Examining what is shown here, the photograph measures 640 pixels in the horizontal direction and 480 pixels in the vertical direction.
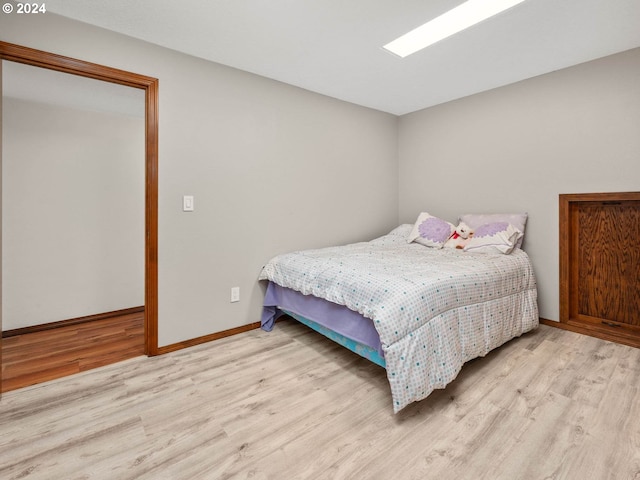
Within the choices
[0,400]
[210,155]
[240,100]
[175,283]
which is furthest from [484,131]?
[0,400]

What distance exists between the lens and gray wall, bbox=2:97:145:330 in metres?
2.78

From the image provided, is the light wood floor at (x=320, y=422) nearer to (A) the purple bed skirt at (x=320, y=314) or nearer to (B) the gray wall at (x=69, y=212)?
(A) the purple bed skirt at (x=320, y=314)

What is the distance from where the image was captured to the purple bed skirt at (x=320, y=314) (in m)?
1.84

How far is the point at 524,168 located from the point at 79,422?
12.7 feet

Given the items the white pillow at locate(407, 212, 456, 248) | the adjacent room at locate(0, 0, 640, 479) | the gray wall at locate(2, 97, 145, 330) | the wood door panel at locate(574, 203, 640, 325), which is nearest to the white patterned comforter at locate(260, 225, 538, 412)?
the adjacent room at locate(0, 0, 640, 479)

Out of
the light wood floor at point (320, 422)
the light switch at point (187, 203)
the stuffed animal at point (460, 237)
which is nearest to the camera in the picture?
the light wood floor at point (320, 422)

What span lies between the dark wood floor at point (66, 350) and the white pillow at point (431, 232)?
2779 millimetres

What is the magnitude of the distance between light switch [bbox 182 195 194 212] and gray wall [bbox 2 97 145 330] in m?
1.36

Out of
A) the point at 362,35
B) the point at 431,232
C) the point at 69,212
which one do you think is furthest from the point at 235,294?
the point at 362,35

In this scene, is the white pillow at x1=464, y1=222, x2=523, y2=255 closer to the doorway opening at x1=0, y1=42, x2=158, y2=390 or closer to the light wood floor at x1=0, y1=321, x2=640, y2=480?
the light wood floor at x1=0, y1=321, x2=640, y2=480

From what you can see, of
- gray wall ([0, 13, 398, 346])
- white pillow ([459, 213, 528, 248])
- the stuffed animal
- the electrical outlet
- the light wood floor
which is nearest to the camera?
the light wood floor

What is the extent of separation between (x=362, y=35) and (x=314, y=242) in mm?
1872

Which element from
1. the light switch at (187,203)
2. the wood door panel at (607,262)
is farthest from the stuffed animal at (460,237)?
the light switch at (187,203)

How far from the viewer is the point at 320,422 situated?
1.58 m
